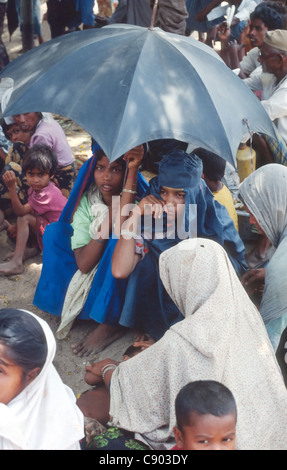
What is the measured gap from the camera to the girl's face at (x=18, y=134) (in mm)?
4859

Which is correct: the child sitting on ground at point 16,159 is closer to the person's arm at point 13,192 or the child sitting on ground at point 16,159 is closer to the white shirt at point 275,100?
the person's arm at point 13,192

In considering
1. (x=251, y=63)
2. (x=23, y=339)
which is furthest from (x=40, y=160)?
(x=251, y=63)

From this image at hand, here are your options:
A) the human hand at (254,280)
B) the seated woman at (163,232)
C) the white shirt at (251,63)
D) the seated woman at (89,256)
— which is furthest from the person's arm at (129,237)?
the white shirt at (251,63)

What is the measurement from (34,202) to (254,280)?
1877mm

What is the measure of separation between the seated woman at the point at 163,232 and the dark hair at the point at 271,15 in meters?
3.50

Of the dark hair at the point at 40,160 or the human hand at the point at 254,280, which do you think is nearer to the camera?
the human hand at the point at 254,280

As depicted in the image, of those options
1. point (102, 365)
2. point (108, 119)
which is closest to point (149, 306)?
point (102, 365)

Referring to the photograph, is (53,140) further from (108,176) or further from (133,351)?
(133,351)

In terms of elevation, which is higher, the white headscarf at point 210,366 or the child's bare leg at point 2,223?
the white headscarf at point 210,366

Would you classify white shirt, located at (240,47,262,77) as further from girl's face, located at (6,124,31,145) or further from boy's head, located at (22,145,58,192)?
boy's head, located at (22,145,58,192)

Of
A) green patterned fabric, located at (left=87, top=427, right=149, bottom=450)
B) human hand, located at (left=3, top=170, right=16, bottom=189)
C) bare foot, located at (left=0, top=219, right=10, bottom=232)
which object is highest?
human hand, located at (left=3, top=170, right=16, bottom=189)

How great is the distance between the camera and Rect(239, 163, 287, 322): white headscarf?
311 centimetres

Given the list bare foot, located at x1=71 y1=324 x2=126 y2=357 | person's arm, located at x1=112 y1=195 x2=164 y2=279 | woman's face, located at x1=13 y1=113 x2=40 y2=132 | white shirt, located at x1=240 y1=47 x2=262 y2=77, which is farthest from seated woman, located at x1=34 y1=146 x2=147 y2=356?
white shirt, located at x1=240 y1=47 x2=262 y2=77

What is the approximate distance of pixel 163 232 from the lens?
3.58 meters
